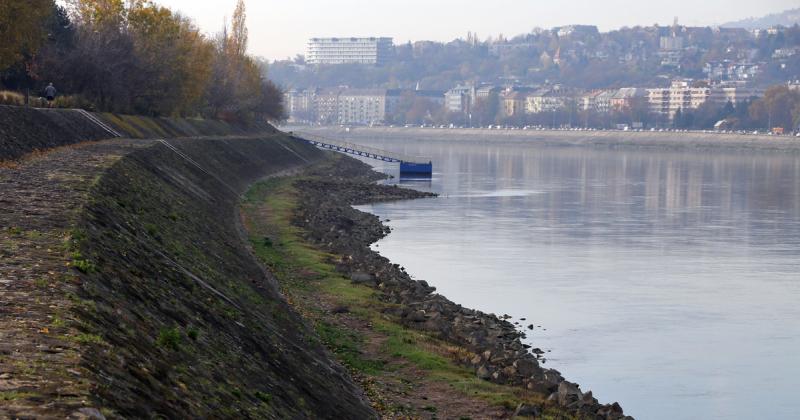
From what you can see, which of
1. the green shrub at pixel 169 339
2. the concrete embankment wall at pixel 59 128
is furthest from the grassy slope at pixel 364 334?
the concrete embankment wall at pixel 59 128

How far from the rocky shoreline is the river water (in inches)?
50.1

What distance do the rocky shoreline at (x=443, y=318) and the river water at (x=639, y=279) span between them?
1272 mm

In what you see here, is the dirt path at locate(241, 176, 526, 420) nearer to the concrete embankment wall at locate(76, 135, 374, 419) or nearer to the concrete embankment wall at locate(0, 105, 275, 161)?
the concrete embankment wall at locate(76, 135, 374, 419)

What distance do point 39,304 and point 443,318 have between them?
1845 cm

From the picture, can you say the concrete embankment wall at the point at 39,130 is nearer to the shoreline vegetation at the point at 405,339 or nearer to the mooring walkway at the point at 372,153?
the shoreline vegetation at the point at 405,339

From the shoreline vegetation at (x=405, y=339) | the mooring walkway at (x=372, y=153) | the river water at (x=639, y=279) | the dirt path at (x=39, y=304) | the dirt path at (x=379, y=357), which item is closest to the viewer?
the dirt path at (x=39, y=304)

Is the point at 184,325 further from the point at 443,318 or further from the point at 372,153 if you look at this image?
the point at 372,153

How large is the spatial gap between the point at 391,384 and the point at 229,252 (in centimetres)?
1169

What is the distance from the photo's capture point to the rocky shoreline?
23.4 meters

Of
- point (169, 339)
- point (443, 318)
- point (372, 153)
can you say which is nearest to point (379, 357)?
point (443, 318)

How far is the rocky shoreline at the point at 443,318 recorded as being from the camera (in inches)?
922

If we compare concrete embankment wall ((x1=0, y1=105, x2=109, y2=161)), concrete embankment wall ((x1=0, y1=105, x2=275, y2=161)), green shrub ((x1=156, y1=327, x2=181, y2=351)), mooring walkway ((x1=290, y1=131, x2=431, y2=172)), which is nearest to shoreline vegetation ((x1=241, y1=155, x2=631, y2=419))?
green shrub ((x1=156, y1=327, x2=181, y2=351))

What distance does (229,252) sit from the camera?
33344 millimetres

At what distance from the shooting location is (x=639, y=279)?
149 feet
